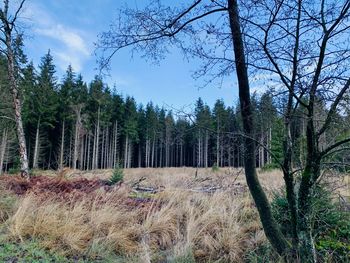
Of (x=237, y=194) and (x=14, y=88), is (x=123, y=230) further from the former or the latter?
(x=14, y=88)

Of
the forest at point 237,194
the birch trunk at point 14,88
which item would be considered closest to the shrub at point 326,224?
the forest at point 237,194

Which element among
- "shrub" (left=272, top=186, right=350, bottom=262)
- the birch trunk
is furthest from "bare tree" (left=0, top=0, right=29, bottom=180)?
"shrub" (left=272, top=186, right=350, bottom=262)

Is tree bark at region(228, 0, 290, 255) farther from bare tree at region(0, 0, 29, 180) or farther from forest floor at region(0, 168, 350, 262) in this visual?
bare tree at region(0, 0, 29, 180)

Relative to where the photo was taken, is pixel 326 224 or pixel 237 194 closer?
pixel 326 224

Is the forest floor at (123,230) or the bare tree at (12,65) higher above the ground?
the bare tree at (12,65)

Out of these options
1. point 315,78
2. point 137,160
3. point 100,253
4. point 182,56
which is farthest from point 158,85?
point 137,160

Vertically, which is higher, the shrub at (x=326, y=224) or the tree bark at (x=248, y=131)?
the tree bark at (x=248, y=131)

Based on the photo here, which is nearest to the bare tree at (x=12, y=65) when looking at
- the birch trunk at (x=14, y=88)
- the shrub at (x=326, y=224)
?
the birch trunk at (x=14, y=88)

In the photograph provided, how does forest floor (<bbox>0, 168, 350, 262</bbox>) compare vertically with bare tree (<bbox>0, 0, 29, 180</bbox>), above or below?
below

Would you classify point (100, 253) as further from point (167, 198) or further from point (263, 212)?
point (167, 198)

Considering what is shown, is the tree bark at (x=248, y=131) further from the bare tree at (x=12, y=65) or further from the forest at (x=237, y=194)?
the bare tree at (x=12, y=65)

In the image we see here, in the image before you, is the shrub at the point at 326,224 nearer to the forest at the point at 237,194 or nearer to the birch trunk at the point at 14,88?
the forest at the point at 237,194

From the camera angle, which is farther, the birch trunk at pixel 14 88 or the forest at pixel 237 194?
the birch trunk at pixel 14 88

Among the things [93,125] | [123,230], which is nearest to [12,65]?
[123,230]
